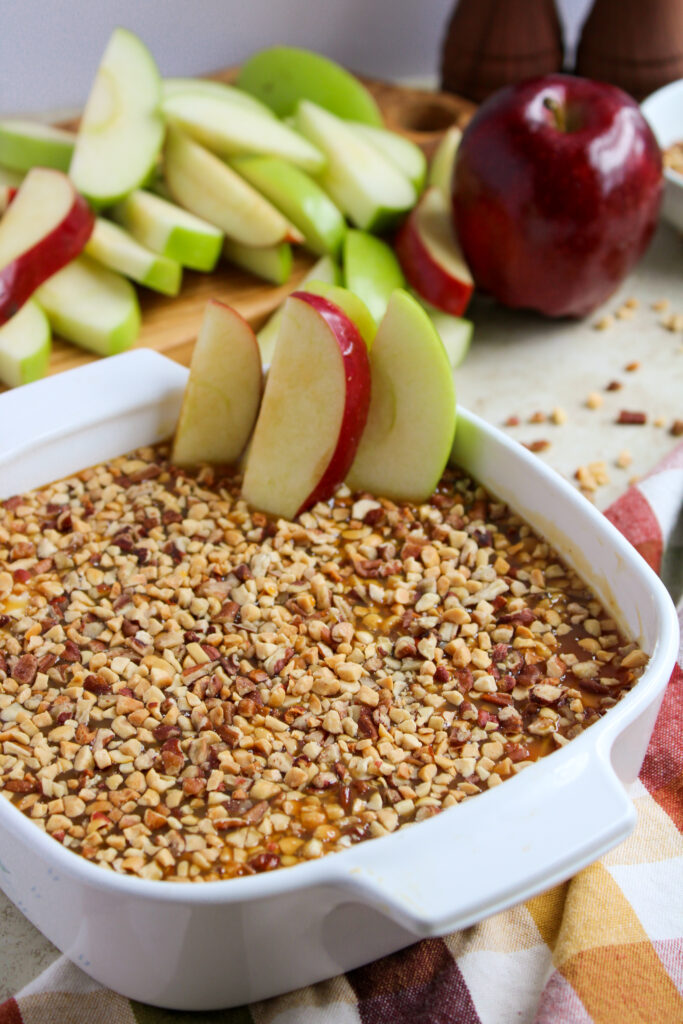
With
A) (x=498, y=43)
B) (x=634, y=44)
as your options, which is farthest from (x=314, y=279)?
(x=634, y=44)

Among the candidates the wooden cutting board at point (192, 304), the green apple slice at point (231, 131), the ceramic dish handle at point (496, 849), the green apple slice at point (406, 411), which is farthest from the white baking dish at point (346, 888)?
the green apple slice at point (231, 131)

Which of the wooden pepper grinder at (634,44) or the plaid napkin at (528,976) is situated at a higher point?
the wooden pepper grinder at (634,44)

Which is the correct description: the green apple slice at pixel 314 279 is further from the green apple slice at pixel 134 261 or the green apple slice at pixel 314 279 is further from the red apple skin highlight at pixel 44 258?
the red apple skin highlight at pixel 44 258

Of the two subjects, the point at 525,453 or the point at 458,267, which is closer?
the point at 525,453

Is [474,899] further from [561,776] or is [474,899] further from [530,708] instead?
[530,708]

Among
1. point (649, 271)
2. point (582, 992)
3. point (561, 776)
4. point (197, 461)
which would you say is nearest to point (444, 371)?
point (197, 461)

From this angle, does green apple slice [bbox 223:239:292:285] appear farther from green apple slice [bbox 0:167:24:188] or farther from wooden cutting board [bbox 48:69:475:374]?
green apple slice [bbox 0:167:24:188]
